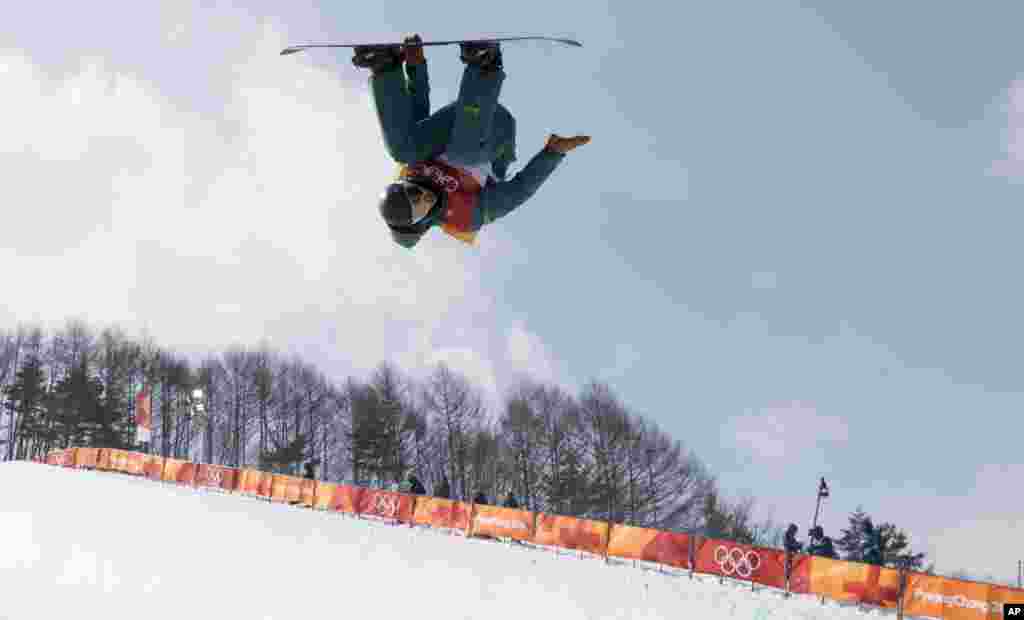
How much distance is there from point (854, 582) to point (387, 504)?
16.5m

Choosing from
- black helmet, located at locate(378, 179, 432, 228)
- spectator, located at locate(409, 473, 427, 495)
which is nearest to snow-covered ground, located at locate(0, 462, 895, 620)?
spectator, located at locate(409, 473, 427, 495)

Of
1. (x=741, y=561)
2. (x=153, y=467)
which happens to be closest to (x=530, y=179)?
(x=741, y=561)

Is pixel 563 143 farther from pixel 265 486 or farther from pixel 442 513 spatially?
pixel 265 486

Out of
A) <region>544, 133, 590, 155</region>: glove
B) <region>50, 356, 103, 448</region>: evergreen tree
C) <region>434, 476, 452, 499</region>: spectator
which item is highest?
<region>544, 133, 590, 155</region>: glove

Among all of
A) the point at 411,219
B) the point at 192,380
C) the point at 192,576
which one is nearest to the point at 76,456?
the point at 192,380

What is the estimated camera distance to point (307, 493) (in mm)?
32344

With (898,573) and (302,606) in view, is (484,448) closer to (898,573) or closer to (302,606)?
(898,573)

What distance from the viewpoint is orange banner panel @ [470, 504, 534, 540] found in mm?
24156

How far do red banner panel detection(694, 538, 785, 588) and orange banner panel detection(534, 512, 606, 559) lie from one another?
122 inches

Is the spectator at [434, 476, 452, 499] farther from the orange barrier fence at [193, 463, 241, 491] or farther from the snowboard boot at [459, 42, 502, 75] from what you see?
the snowboard boot at [459, 42, 502, 75]

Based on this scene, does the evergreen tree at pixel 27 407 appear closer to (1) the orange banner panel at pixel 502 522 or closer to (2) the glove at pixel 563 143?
(1) the orange banner panel at pixel 502 522

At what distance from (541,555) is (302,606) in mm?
7414

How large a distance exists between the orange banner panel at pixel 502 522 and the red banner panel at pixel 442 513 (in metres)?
0.38

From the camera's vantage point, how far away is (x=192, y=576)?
48.8ft
